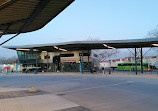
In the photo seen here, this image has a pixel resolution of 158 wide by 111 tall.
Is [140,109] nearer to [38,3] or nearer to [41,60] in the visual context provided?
[38,3]

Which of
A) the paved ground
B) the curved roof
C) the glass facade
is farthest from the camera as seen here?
the glass facade

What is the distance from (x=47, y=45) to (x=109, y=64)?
38.6 meters

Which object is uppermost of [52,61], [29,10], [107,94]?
[29,10]

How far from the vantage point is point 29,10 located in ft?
30.7

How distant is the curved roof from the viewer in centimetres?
809

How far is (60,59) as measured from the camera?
5159 cm

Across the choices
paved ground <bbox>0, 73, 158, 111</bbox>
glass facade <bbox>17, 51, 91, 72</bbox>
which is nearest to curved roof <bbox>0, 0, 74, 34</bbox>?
paved ground <bbox>0, 73, 158, 111</bbox>

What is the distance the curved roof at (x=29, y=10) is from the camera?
26.6 ft

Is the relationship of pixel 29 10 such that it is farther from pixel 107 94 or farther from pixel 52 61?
pixel 52 61

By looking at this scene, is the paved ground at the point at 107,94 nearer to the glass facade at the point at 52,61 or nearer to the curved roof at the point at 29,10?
the curved roof at the point at 29,10

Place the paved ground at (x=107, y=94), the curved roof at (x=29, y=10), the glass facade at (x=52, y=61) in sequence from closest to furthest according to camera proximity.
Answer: the curved roof at (x=29, y=10)
the paved ground at (x=107, y=94)
the glass facade at (x=52, y=61)

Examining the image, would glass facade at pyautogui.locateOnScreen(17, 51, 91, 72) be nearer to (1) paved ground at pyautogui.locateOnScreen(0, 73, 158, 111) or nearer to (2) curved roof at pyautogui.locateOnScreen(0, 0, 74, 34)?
(1) paved ground at pyautogui.locateOnScreen(0, 73, 158, 111)

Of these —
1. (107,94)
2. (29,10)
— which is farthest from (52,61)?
(29,10)

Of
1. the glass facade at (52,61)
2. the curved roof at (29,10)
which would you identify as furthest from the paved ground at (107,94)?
the glass facade at (52,61)
